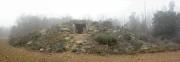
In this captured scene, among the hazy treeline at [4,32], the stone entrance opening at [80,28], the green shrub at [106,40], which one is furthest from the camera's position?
the hazy treeline at [4,32]

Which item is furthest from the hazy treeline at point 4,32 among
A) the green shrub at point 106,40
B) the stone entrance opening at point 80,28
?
the green shrub at point 106,40

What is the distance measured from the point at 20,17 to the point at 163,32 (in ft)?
72.1

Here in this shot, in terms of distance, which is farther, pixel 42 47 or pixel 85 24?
pixel 85 24

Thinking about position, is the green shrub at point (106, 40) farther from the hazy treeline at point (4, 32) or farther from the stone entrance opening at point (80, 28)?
the hazy treeline at point (4, 32)

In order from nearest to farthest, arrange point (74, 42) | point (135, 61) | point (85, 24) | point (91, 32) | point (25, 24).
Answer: point (135, 61) < point (74, 42) < point (91, 32) < point (85, 24) < point (25, 24)

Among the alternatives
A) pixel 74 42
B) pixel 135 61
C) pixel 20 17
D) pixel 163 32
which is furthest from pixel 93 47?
pixel 20 17

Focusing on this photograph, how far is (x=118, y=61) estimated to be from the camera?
12.1 metres

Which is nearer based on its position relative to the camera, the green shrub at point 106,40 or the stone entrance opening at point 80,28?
the green shrub at point 106,40

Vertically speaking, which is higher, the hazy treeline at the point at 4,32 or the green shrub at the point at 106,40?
the green shrub at the point at 106,40

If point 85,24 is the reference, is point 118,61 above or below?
below

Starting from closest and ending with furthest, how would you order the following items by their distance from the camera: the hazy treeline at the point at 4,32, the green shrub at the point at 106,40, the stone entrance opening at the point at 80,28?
the green shrub at the point at 106,40
the stone entrance opening at the point at 80,28
the hazy treeline at the point at 4,32

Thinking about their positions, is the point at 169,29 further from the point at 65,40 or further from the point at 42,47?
the point at 42,47

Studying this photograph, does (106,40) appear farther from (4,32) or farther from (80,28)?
(4,32)

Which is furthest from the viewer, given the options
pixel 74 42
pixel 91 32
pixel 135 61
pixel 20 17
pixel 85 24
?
pixel 20 17
